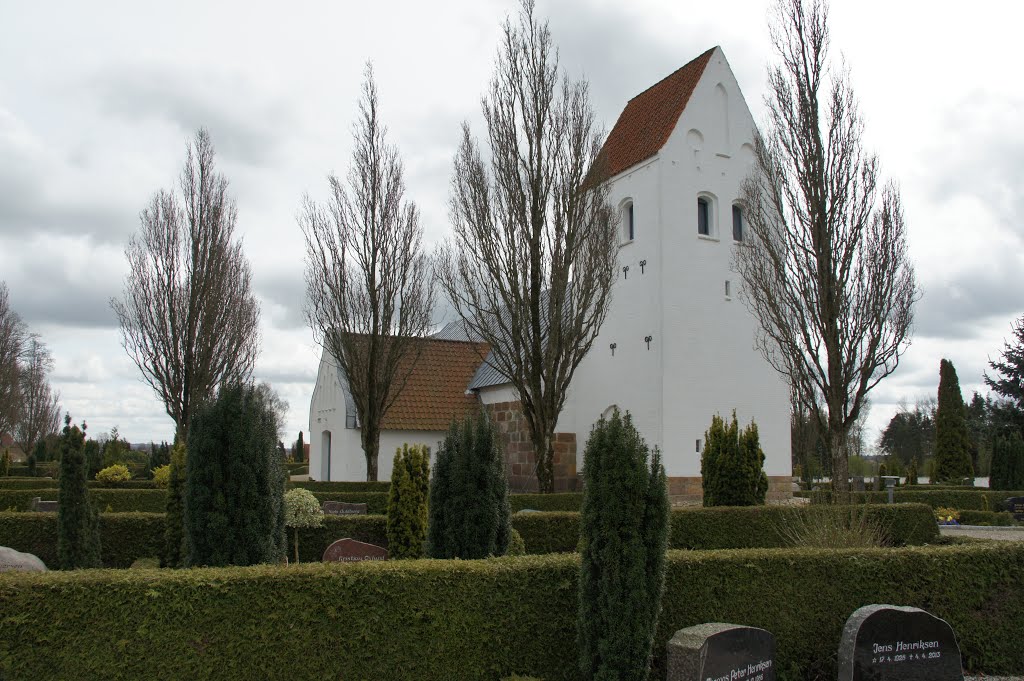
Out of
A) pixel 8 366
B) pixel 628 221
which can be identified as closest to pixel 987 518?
pixel 628 221

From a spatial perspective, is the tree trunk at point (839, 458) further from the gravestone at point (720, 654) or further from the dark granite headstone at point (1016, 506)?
the gravestone at point (720, 654)

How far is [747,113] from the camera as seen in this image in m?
19.6

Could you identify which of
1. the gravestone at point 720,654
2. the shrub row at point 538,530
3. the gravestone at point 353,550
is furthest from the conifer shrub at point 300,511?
the gravestone at point 720,654

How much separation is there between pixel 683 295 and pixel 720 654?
14014mm

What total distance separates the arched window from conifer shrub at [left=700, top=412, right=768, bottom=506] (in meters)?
7.95

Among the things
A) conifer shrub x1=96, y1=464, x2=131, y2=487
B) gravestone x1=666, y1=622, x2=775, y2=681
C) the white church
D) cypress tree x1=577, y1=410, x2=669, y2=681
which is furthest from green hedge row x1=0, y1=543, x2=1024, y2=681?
conifer shrub x1=96, y1=464, x2=131, y2=487

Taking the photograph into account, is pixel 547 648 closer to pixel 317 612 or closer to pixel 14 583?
pixel 317 612

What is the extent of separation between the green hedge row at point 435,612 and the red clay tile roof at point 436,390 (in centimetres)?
1631

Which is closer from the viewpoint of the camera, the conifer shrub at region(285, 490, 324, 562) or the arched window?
the conifer shrub at region(285, 490, 324, 562)

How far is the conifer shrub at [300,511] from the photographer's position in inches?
363

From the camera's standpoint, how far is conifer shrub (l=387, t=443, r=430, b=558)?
952 cm

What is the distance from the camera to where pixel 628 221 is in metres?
19.6

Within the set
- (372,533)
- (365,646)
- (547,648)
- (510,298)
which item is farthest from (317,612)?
(510,298)

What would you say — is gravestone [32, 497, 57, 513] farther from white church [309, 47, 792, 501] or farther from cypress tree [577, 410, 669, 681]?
cypress tree [577, 410, 669, 681]
